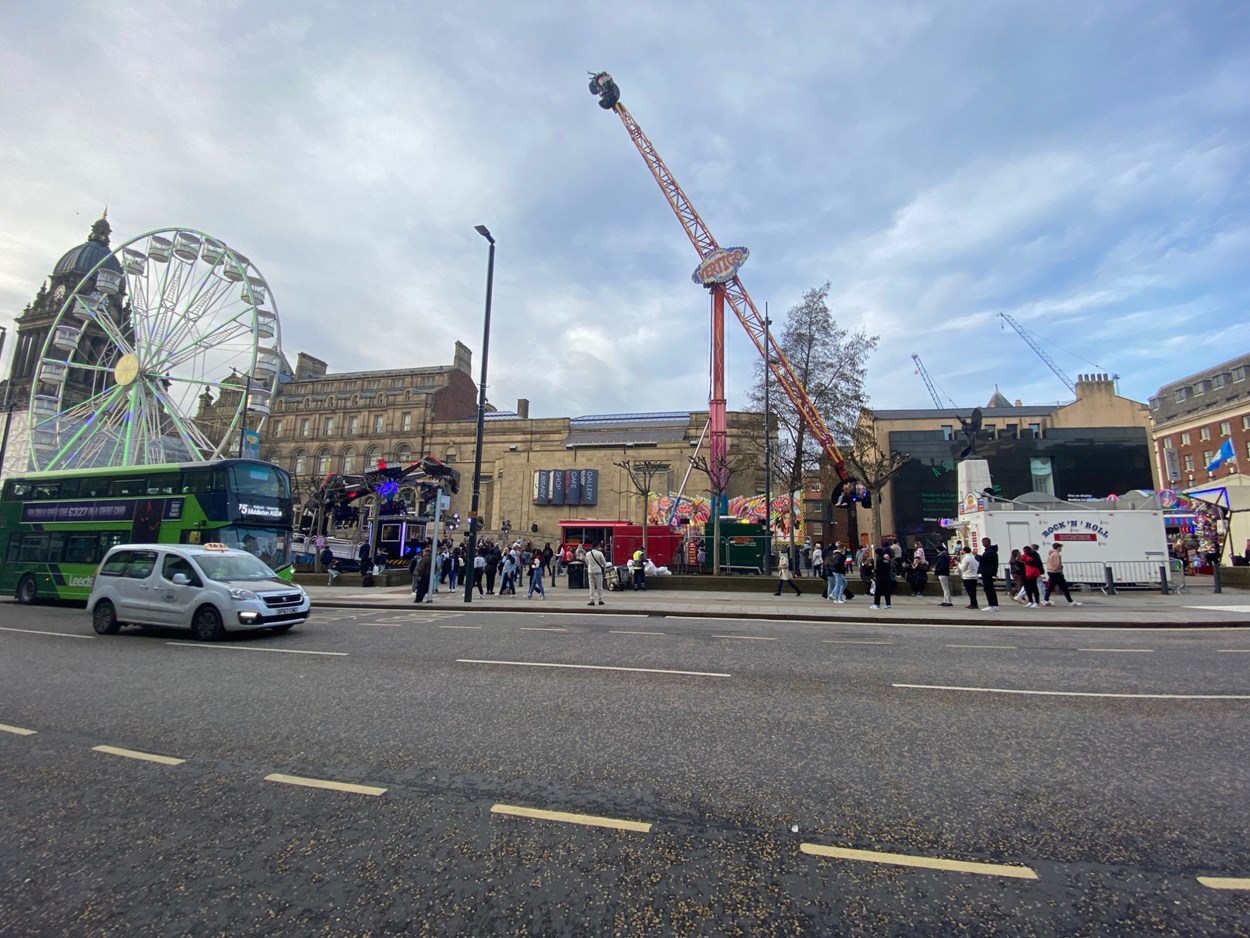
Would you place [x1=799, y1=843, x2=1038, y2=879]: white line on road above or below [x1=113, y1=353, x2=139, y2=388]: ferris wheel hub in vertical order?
below

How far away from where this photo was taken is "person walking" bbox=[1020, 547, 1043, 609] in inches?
609

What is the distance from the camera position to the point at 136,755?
4523 mm

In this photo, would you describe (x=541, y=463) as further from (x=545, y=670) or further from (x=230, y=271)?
(x=545, y=670)

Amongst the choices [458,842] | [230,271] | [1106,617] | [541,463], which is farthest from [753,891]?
[541,463]

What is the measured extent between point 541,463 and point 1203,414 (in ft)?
213

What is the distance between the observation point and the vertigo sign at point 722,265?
122 ft

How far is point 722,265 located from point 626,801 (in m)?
37.5

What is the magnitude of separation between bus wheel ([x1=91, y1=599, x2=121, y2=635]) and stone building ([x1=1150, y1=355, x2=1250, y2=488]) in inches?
2754

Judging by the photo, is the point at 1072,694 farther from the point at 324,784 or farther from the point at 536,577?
the point at 536,577

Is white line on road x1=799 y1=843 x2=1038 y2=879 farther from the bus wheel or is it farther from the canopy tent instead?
the canopy tent

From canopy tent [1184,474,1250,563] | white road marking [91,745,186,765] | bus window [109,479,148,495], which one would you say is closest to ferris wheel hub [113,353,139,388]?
bus window [109,479,148,495]

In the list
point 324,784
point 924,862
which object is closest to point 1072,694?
point 924,862

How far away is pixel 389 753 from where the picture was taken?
14.7 ft

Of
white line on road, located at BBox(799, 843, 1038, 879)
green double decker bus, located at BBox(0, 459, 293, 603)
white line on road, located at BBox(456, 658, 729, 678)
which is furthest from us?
green double decker bus, located at BBox(0, 459, 293, 603)
